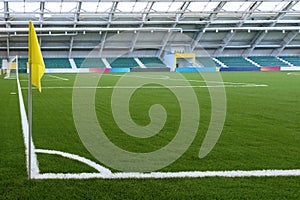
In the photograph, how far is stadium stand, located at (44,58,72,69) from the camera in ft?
184

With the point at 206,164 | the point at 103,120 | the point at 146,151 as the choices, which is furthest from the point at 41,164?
the point at 103,120

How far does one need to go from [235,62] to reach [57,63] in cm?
2543

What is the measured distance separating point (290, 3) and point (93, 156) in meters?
53.1

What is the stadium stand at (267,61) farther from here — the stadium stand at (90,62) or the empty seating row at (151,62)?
the stadium stand at (90,62)

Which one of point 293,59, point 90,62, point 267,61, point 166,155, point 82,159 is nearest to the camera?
point 82,159

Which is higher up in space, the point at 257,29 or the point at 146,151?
the point at 257,29

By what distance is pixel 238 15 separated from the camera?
2222 inches

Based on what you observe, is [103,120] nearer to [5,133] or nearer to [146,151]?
[5,133]

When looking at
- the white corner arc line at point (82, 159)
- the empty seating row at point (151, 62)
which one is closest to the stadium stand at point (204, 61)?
the empty seating row at point (151, 62)

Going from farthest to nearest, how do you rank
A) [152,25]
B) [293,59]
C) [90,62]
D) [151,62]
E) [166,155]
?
1. [293,59]
2. [151,62]
3. [90,62]
4. [152,25]
5. [166,155]

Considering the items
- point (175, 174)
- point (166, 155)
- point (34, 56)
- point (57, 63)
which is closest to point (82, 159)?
point (166, 155)

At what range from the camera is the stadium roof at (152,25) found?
49.1m

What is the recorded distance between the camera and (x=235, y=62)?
62344 mm

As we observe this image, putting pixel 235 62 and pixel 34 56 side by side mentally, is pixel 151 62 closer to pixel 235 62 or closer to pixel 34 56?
pixel 235 62
